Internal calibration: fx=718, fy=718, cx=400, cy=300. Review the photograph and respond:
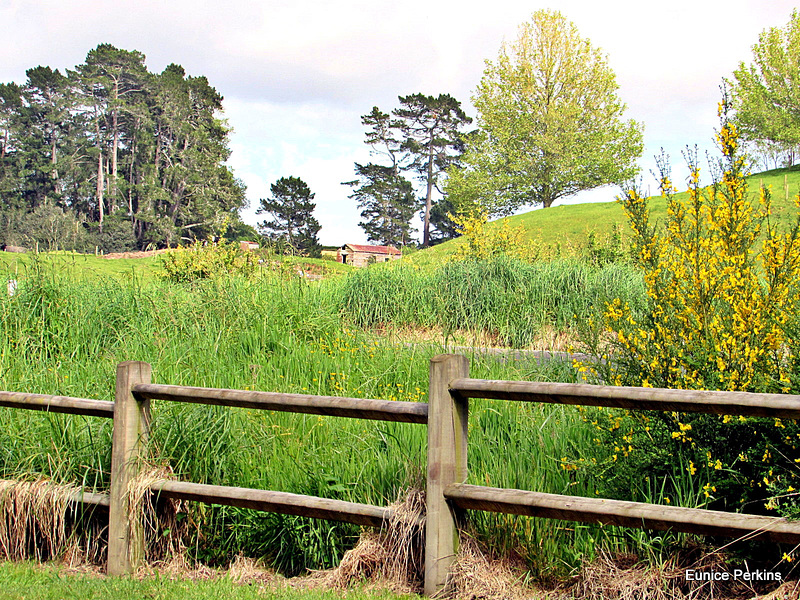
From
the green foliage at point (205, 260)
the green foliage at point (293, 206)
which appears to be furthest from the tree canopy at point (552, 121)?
the green foliage at point (205, 260)

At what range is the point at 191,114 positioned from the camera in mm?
56781

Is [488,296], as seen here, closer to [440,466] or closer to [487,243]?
[487,243]

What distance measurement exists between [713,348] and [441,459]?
169cm

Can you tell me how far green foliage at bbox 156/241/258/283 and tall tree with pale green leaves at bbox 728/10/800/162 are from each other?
35092mm

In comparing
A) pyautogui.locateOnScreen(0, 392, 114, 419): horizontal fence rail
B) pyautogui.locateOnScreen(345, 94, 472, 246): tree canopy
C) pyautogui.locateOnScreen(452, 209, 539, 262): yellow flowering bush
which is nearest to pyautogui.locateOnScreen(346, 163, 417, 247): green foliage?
pyautogui.locateOnScreen(345, 94, 472, 246): tree canopy

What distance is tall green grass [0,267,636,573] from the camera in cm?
422

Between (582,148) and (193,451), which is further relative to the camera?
(582,148)

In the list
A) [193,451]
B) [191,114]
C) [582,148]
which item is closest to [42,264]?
[193,451]

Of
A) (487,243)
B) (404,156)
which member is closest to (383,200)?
(404,156)

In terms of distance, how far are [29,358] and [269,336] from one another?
2.32 meters

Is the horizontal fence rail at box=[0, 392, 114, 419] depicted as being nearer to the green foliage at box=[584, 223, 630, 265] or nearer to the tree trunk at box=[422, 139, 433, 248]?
the green foliage at box=[584, 223, 630, 265]

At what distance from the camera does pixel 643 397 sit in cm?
324

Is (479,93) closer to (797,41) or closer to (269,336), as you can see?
(797,41)

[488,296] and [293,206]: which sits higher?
[293,206]
